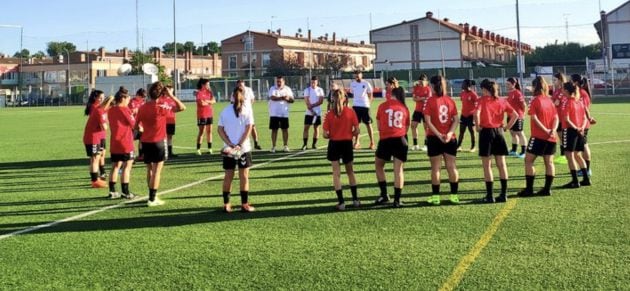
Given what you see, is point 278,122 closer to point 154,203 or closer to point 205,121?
point 205,121

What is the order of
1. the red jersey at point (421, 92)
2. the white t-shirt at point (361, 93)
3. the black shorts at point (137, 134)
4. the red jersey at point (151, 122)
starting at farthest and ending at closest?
the white t-shirt at point (361, 93) → the red jersey at point (421, 92) → the black shorts at point (137, 134) → the red jersey at point (151, 122)

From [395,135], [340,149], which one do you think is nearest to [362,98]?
[395,135]

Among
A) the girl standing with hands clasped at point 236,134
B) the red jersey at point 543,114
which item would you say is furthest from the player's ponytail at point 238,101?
the red jersey at point 543,114

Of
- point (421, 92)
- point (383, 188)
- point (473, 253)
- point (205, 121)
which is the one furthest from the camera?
point (205, 121)

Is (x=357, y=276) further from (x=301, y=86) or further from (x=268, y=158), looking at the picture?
(x=301, y=86)

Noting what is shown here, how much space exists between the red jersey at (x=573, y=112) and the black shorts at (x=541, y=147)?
0.94 m

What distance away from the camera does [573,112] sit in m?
9.27

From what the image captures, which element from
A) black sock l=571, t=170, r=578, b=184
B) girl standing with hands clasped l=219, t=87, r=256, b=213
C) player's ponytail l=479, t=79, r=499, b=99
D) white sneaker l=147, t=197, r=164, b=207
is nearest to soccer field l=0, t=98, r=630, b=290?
white sneaker l=147, t=197, r=164, b=207

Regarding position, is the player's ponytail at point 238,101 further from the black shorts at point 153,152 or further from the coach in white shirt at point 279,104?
the coach in white shirt at point 279,104

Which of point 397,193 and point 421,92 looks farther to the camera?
point 421,92

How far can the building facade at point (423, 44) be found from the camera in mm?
81062

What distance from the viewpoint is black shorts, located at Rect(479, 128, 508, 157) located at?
8305mm

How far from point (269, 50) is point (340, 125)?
85744 mm

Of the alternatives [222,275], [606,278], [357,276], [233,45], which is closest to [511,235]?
[606,278]
